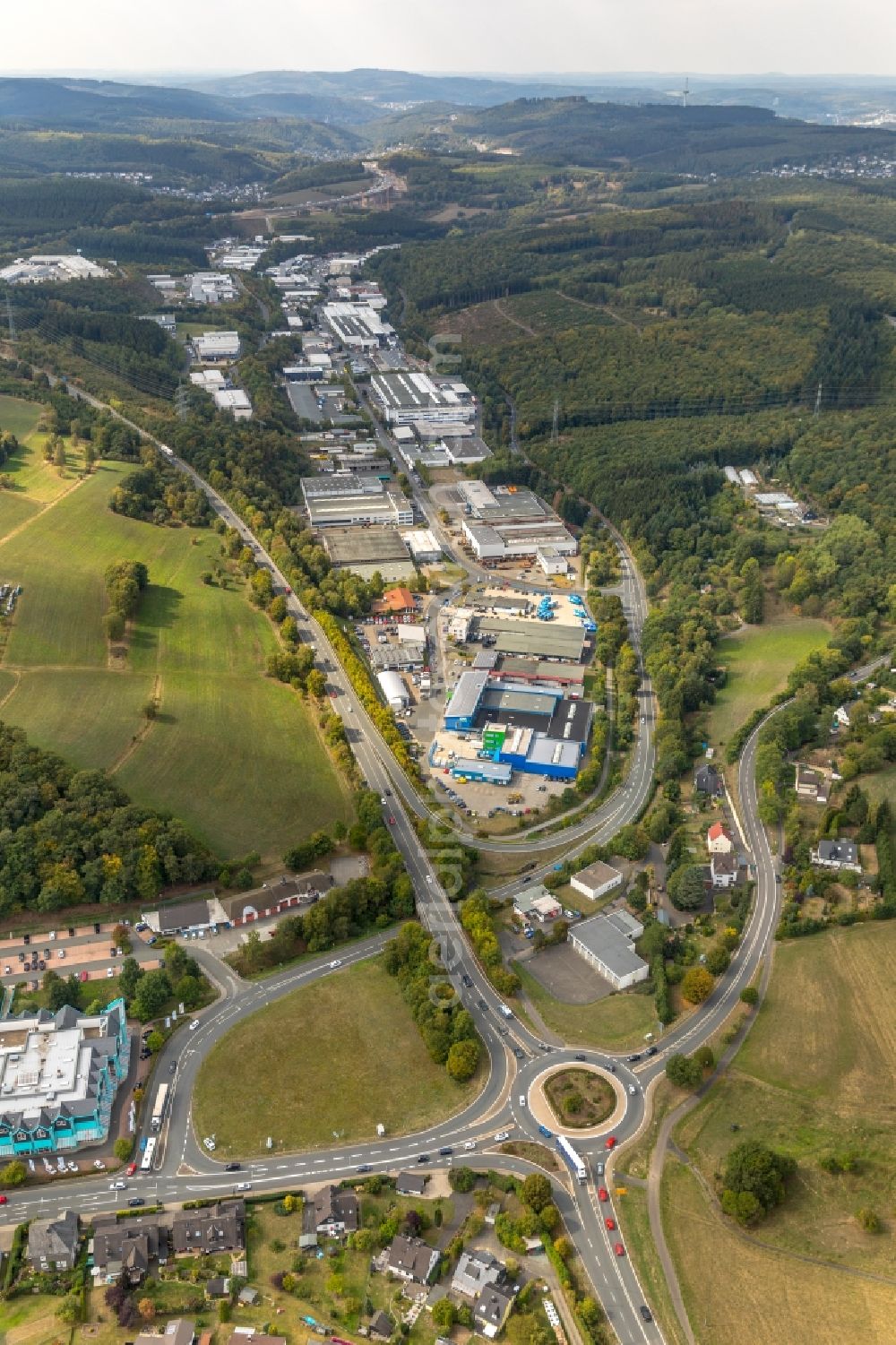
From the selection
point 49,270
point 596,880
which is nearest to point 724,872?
point 596,880

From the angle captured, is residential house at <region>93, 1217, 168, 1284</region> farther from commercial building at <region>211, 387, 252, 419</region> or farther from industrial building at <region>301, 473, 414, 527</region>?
commercial building at <region>211, 387, 252, 419</region>

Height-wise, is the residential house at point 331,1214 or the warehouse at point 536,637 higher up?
the warehouse at point 536,637

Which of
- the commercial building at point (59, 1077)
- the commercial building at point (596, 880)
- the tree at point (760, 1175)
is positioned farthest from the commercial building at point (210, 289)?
the tree at point (760, 1175)

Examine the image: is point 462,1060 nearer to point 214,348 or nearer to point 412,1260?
point 412,1260

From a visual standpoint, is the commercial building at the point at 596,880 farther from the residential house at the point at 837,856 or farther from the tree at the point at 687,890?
the residential house at the point at 837,856

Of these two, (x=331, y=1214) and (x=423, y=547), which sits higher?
(x=423, y=547)

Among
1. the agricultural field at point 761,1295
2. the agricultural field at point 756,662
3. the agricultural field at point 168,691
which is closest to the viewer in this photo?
the agricultural field at point 761,1295

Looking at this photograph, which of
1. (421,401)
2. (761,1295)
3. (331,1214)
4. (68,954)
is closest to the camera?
(761,1295)
